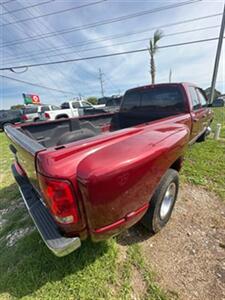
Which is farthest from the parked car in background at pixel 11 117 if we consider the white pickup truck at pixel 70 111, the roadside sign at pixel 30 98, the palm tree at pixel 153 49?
the roadside sign at pixel 30 98

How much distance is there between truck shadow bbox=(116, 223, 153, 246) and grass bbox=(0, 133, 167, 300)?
0.07 m

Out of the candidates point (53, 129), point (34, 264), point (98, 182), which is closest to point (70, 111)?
point (53, 129)

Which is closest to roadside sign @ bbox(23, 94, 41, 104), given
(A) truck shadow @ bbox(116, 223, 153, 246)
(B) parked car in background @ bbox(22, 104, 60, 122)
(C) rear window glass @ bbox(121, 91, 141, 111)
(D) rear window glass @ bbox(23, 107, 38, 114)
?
(D) rear window glass @ bbox(23, 107, 38, 114)

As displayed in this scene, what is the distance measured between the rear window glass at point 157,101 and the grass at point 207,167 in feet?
4.47

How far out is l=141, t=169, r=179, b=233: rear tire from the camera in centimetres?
200

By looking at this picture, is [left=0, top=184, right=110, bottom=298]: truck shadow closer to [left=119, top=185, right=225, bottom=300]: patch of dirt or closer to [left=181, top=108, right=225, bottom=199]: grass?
[left=119, top=185, right=225, bottom=300]: patch of dirt

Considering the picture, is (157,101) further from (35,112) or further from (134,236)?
(35,112)

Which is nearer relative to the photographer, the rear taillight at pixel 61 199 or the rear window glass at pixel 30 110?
the rear taillight at pixel 61 199

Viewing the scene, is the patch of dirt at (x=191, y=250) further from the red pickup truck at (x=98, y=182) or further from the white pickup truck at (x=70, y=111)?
the white pickup truck at (x=70, y=111)

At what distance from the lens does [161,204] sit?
2.11 meters

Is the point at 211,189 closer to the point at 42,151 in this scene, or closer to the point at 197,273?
the point at 197,273

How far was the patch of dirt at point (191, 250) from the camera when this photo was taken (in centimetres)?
169

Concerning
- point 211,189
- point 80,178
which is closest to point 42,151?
point 80,178

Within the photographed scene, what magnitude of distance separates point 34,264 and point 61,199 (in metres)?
1.24
